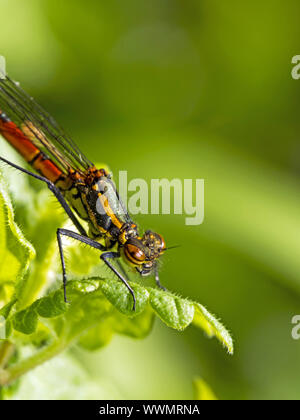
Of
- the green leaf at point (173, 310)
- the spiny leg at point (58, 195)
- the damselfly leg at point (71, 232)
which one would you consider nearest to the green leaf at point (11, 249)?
the damselfly leg at point (71, 232)

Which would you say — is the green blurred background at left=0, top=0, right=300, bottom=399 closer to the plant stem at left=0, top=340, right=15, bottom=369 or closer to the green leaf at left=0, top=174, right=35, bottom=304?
the plant stem at left=0, top=340, right=15, bottom=369

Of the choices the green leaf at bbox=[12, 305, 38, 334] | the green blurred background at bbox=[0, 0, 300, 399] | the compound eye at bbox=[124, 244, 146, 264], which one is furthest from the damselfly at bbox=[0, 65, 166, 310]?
the green blurred background at bbox=[0, 0, 300, 399]

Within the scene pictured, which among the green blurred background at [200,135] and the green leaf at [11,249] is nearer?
the green leaf at [11,249]

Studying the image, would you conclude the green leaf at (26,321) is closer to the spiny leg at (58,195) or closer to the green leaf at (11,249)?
the green leaf at (11,249)

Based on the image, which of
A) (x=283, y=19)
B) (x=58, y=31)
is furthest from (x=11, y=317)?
(x=283, y=19)

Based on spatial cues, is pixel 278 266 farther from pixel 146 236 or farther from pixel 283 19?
pixel 283 19

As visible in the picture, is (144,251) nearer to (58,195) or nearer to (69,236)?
(69,236)

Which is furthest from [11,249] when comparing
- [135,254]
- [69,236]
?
[135,254]
